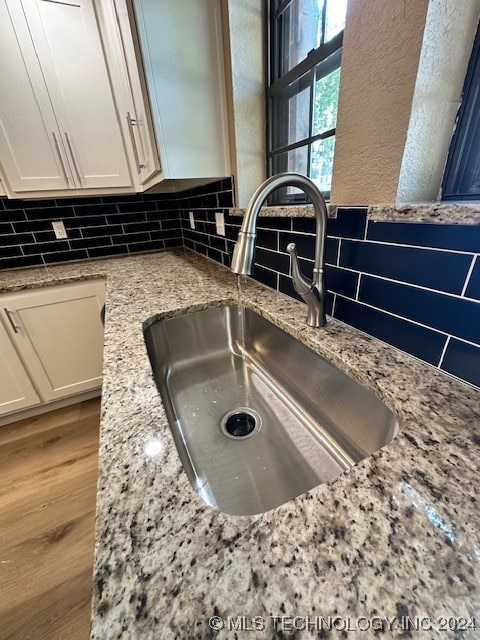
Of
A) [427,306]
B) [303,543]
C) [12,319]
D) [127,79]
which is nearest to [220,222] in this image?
[127,79]

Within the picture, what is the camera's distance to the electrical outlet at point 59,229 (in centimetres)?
180

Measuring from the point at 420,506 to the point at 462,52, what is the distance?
0.79 m

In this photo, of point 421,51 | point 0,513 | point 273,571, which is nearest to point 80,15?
point 421,51

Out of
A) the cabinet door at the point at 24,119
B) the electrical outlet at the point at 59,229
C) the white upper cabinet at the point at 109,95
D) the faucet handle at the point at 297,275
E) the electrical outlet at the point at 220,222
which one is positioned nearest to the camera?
the faucet handle at the point at 297,275

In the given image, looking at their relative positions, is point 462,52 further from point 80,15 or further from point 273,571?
point 80,15

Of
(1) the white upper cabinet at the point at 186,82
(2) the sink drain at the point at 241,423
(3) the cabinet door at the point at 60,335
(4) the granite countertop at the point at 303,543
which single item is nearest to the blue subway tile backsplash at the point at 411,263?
(4) the granite countertop at the point at 303,543

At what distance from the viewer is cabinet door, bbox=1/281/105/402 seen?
1.49 m

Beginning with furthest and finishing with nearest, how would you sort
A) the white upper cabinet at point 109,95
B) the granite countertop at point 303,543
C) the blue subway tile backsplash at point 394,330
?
the white upper cabinet at point 109,95 → the blue subway tile backsplash at point 394,330 → the granite countertop at point 303,543

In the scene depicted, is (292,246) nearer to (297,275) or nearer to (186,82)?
(297,275)

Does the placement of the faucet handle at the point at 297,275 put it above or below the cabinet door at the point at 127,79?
below

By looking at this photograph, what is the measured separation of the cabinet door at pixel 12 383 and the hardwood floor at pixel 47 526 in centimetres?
15

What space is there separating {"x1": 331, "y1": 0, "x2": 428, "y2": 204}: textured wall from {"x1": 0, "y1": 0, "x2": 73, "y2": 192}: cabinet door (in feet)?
5.34

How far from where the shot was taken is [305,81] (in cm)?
98

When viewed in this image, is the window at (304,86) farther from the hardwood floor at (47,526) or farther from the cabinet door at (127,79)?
the hardwood floor at (47,526)
